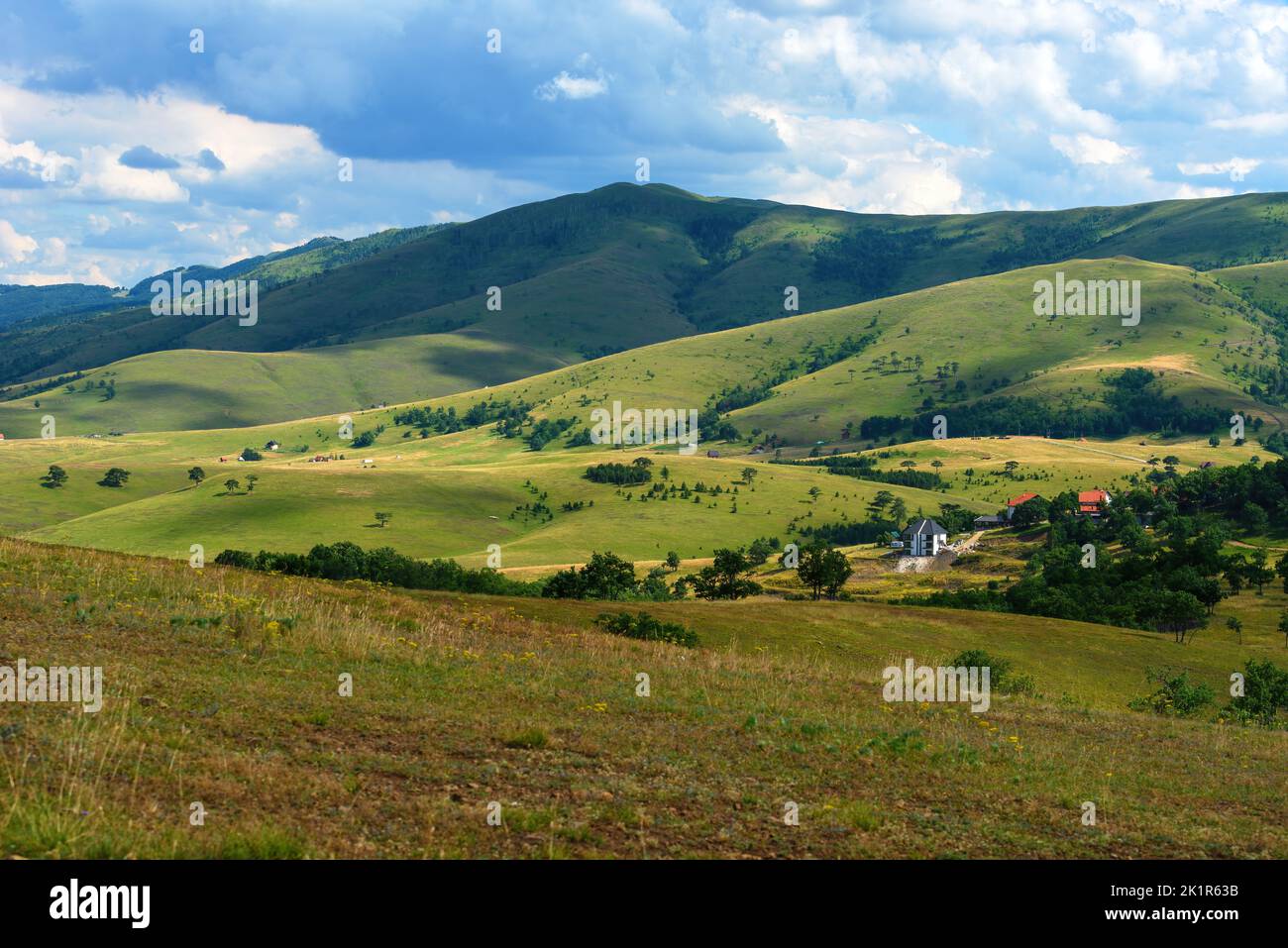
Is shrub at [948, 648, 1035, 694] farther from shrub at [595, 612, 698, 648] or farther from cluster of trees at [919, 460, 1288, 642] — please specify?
cluster of trees at [919, 460, 1288, 642]

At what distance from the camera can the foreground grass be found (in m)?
15.0

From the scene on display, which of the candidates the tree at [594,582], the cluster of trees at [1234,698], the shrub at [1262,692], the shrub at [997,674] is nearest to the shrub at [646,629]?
the shrub at [997,674]

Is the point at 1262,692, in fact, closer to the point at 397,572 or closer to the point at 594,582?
the point at 594,582


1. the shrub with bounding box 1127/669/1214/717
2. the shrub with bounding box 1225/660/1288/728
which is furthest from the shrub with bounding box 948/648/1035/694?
the shrub with bounding box 1225/660/1288/728

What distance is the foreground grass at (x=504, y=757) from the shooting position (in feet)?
49.2

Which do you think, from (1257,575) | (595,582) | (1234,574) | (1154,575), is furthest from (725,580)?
(1257,575)

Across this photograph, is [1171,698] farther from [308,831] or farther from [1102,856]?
[308,831]

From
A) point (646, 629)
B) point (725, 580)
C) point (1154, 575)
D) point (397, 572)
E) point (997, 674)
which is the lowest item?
point (1154, 575)

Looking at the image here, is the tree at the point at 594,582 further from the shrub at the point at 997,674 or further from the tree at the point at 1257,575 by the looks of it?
the tree at the point at 1257,575

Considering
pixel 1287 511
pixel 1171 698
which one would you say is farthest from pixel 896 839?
pixel 1287 511

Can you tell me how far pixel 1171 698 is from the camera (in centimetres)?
5872

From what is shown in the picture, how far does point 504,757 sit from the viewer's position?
64.3 ft

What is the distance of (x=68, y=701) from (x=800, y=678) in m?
23.3

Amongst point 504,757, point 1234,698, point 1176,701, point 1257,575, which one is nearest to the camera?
point 504,757
